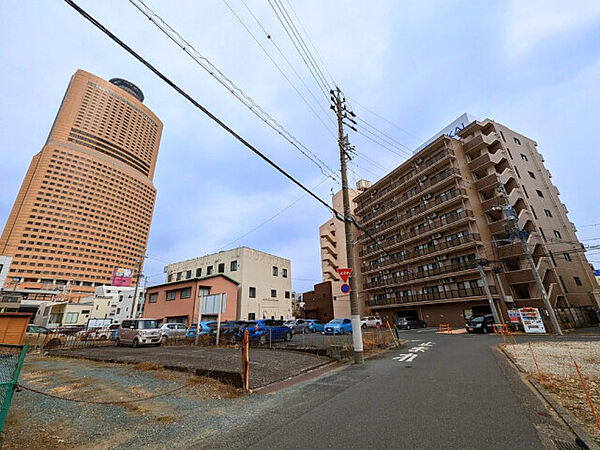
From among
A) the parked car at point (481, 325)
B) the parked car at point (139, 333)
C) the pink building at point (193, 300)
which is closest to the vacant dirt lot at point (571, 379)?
the parked car at point (481, 325)

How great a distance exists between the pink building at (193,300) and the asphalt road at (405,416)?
23.5 meters

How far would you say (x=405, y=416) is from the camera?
4.40 metres

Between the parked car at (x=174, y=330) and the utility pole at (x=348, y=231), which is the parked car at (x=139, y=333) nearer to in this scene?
the parked car at (x=174, y=330)

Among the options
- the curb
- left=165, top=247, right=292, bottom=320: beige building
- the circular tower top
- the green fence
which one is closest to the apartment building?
left=165, top=247, right=292, bottom=320: beige building

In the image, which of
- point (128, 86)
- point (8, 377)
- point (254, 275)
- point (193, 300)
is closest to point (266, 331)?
point (8, 377)

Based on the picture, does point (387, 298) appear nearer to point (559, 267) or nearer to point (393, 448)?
point (559, 267)

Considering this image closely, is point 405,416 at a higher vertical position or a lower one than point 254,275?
lower

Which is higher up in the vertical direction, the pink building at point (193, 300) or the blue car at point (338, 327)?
the pink building at point (193, 300)

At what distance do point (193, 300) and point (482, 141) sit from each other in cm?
4091

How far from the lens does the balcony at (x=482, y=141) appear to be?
1340 inches

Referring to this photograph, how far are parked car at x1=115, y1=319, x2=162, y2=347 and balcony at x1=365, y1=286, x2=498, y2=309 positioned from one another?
3216cm

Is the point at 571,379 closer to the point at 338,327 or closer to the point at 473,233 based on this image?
the point at 338,327

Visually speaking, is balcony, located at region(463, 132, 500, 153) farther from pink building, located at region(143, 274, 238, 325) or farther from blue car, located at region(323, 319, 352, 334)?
pink building, located at region(143, 274, 238, 325)

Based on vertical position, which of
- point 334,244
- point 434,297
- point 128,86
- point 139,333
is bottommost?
point 139,333
